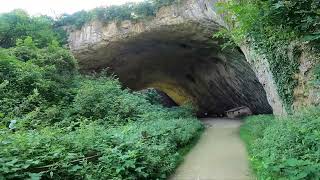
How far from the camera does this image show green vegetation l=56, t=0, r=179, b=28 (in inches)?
639

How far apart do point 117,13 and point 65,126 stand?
9.51m

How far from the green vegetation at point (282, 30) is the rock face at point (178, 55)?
2.00 meters

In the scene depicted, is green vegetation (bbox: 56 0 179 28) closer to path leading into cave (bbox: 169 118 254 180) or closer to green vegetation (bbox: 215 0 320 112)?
green vegetation (bbox: 215 0 320 112)

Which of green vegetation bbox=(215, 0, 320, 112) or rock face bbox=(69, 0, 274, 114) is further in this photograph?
rock face bbox=(69, 0, 274, 114)

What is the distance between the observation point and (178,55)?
21.2 metres

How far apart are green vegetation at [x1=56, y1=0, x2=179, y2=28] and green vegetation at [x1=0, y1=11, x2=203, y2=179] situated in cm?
141

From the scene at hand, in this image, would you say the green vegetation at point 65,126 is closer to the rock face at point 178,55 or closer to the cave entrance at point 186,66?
the rock face at point 178,55

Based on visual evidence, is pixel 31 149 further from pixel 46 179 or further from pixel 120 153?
pixel 120 153

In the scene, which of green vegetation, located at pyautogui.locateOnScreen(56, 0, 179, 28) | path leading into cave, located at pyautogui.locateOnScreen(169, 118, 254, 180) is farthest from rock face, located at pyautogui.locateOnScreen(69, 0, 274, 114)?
path leading into cave, located at pyautogui.locateOnScreen(169, 118, 254, 180)

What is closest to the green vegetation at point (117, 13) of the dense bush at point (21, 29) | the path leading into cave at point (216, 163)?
the dense bush at point (21, 29)

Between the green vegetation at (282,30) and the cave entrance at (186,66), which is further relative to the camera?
the cave entrance at (186,66)

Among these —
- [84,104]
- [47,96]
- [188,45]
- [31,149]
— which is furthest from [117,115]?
[188,45]

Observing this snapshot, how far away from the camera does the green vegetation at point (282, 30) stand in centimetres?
657

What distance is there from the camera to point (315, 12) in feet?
20.5
